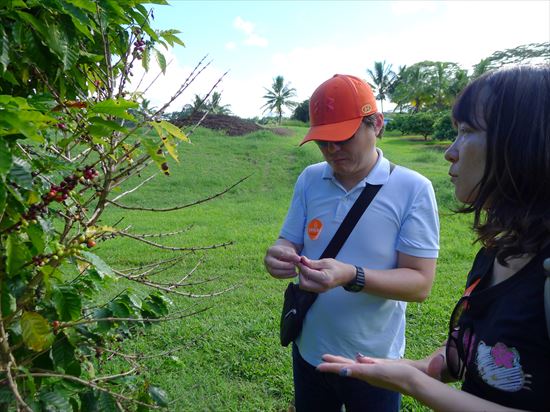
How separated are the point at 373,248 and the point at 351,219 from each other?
0.13 meters

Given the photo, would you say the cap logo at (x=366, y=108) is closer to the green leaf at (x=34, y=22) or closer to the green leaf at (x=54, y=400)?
the green leaf at (x=34, y=22)

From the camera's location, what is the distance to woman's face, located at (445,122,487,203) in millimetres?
1173

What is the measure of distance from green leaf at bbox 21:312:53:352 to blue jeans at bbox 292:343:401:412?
99cm

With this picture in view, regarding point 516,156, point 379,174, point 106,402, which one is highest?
point 516,156

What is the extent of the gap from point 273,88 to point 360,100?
49.9 meters

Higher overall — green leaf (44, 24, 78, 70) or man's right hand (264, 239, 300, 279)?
green leaf (44, 24, 78, 70)

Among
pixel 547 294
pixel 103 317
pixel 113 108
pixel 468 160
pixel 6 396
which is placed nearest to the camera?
pixel 547 294

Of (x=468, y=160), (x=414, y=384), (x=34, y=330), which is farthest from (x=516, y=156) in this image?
(x=34, y=330)

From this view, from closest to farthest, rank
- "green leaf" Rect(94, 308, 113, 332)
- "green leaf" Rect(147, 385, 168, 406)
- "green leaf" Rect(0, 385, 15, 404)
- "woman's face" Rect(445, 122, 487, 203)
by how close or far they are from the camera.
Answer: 1. "woman's face" Rect(445, 122, 487, 203)
2. "green leaf" Rect(0, 385, 15, 404)
3. "green leaf" Rect(94, 308, 113, 332)
4. "green leaf" Rect(147, 385, 168, 406)

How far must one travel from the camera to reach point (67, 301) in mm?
1508

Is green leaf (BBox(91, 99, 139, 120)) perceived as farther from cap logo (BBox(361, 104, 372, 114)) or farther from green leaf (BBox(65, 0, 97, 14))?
cap logo (BBox(361, 104, 372, 114))

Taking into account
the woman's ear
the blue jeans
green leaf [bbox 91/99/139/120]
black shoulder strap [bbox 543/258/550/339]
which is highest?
green leaf [bbox 91/99/139/120]

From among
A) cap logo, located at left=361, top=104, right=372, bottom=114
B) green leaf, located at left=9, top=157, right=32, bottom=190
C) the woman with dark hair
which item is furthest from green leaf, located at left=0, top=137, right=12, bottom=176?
cap logo, located at left=361, top=104, right=372, bottom=114

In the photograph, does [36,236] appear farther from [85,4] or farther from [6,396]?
[85,4]
